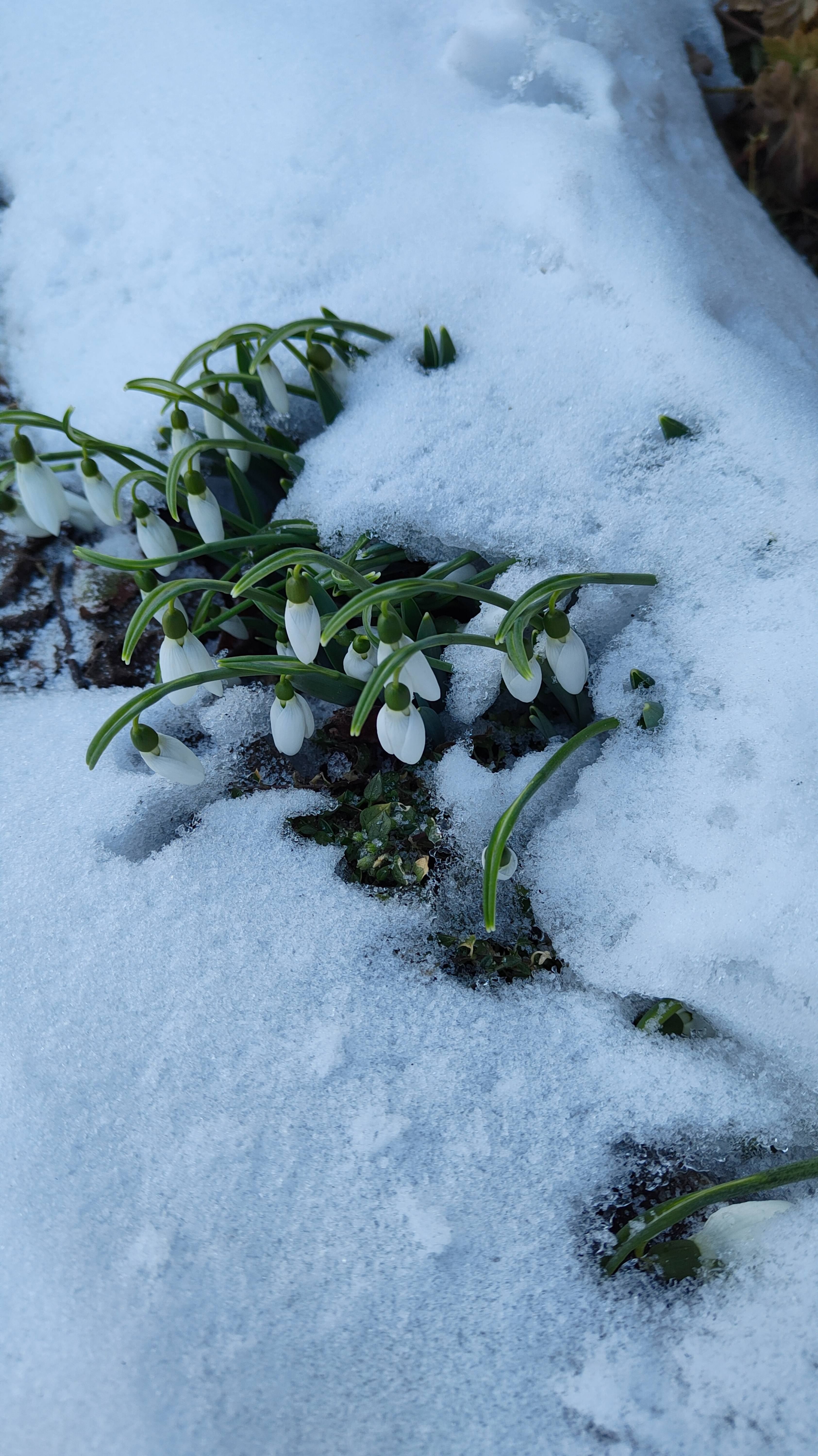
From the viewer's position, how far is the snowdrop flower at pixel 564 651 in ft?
2.95

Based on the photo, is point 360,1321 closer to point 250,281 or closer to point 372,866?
point 372,866

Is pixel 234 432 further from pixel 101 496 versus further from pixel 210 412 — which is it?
pixel 101 496

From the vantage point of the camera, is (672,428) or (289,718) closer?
(289,718)

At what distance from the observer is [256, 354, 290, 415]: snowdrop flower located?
1.15 metres

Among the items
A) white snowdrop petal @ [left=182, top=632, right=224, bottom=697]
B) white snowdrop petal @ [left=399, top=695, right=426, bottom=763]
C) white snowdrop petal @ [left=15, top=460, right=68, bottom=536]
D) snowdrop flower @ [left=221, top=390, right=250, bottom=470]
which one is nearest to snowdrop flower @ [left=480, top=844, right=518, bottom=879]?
white snowdrop petal @ [left=399, top=695, right=426, bottom=763]

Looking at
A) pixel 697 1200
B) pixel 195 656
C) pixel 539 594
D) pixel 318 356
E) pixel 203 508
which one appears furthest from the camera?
pixel 318 356

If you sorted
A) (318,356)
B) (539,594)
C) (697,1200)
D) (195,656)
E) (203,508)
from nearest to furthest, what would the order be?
(697,1200) < (539,594) < (195,656) < (203,508) < (318,356)

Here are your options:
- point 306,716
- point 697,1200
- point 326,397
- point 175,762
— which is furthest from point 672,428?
point 697,1200

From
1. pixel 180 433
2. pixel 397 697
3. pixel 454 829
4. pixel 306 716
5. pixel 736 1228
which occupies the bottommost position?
pixel 736 1228

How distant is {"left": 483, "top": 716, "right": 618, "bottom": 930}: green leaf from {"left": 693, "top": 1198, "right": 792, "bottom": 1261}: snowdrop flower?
0.30 meters

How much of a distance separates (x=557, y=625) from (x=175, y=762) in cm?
40

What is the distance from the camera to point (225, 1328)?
2.47 feet

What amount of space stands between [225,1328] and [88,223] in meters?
1.46

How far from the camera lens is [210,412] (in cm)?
113
